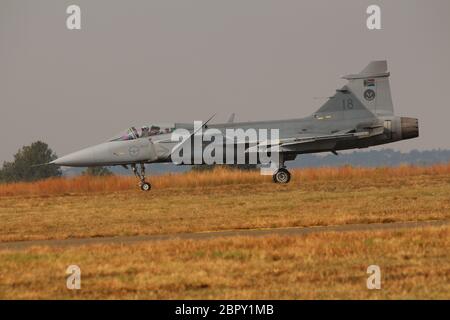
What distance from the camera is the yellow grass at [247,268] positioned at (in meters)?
11.9

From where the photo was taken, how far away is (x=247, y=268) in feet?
45.1

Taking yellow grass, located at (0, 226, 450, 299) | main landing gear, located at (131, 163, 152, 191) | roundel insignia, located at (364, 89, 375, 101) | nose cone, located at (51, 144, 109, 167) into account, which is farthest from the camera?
roundel insignia, located at (364, 89, 375, 101)

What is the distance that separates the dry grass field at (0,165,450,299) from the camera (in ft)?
39.9

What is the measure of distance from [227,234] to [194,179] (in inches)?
897

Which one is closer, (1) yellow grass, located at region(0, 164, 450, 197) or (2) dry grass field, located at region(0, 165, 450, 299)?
(2) dry grass field, located at region(0, 165, 450, 299)

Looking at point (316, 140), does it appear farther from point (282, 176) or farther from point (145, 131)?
point (145, 131)

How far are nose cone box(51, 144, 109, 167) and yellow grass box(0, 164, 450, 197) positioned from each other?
251cm

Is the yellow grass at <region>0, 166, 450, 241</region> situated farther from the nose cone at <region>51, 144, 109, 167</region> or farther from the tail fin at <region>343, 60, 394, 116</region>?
the tail fin at <region>343, 60, 394, 116</region>

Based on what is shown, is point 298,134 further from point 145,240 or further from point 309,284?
point 309,284

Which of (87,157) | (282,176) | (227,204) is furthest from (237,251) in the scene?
(87,157)

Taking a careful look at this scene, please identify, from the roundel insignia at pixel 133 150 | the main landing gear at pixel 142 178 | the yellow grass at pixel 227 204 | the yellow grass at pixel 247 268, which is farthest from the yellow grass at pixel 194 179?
the yellow grass at pixel 247 268

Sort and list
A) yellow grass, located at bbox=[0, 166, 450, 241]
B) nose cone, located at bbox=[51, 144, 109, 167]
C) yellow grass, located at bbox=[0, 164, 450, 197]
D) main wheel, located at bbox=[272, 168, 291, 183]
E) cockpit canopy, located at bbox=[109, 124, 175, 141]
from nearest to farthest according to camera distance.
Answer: yellow grass, located at bbox=[0, 166, 450, 241] → cockpit canopy, located at bbox=[109, 124, 175, 141] → nose cone, located at bbox=[51, 144, 109, 167] → main wheel, located at bbox=[272, 168, 291, 183] → yellow grass, located at bbox=[0, 164, 450, 197]

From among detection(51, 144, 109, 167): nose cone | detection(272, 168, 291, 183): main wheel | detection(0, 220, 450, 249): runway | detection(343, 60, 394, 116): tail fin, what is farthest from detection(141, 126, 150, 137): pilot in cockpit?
detection(0, 220, 450, 249): runway
